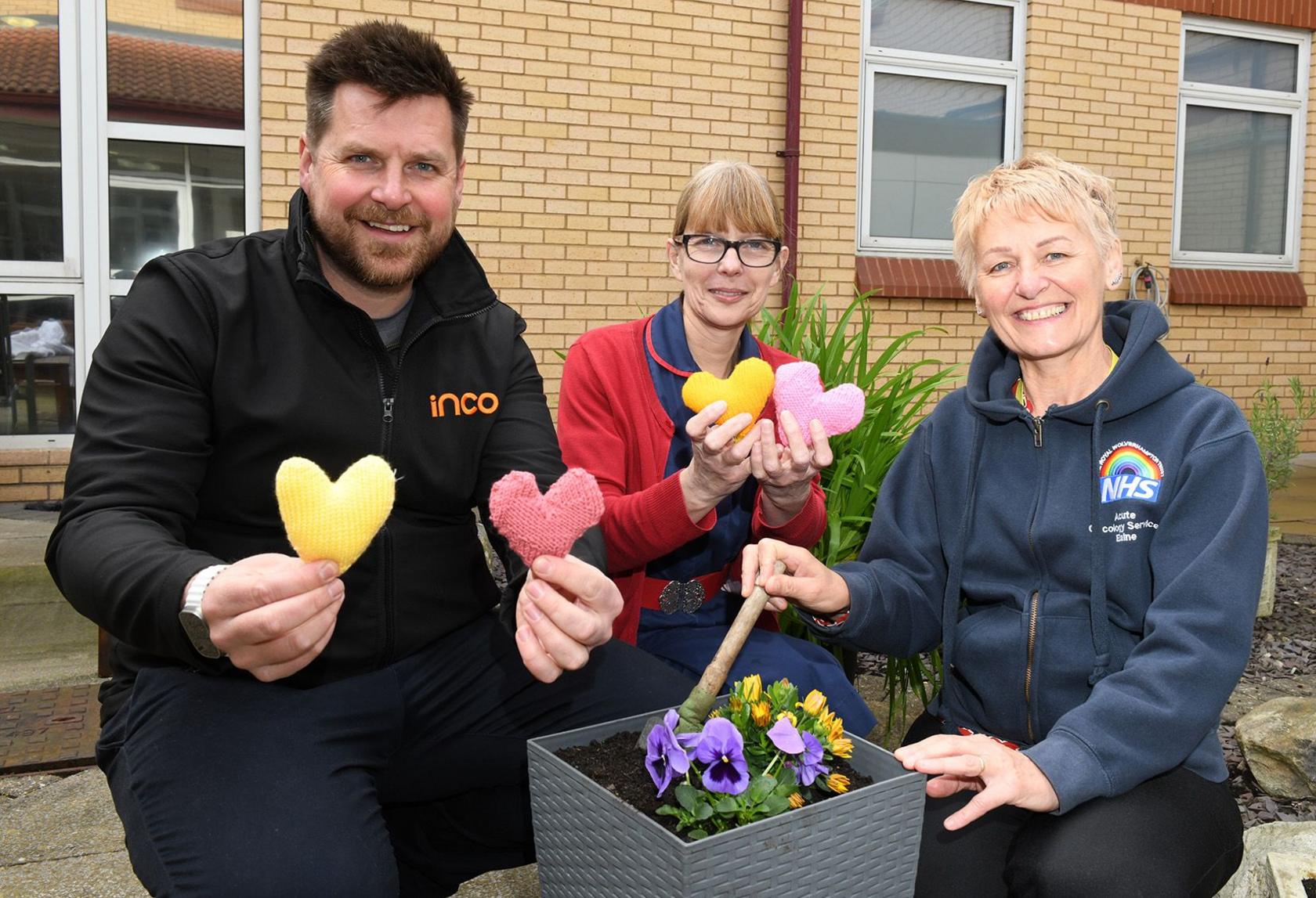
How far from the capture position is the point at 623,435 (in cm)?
259

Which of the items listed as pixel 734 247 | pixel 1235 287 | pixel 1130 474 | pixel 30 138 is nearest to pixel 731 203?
pixel 734 247

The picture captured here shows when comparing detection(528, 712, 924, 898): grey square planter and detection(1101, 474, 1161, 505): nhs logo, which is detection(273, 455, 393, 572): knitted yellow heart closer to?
detection(528, 712, 924, 898): grey square planter

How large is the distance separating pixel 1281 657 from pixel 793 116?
4075 millimetres

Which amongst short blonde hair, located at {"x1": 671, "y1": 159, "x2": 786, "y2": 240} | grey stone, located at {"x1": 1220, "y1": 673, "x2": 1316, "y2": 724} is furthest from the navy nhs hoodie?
grey stone, located at {"x1": 1220, "y1": 673, "x2": 1316, "y2": 724}

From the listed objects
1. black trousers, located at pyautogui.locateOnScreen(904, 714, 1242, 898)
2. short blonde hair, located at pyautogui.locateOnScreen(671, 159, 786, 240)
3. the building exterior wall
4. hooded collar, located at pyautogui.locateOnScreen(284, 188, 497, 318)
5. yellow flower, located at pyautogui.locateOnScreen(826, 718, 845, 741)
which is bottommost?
black trousers, located at pyautogui.locateOnScreen(904, 714, 1242, 898)

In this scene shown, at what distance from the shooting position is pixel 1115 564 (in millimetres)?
1890

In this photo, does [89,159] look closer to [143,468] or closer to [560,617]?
[143,468]

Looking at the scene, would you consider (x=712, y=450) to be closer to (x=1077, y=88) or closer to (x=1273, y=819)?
(x=1273, y=819)

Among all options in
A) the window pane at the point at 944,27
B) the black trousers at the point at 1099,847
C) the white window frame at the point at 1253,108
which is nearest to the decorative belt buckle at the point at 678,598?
the black trousers at the point at 1099,847

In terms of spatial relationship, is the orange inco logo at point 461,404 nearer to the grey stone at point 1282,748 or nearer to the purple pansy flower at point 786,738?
the purple pansy flower at point 786,738

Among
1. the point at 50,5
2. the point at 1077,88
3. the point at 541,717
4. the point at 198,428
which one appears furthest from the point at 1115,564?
the point at 1077,88

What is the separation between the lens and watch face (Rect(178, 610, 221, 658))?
60.6 inches

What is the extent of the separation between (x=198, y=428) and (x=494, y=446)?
57 centimetres

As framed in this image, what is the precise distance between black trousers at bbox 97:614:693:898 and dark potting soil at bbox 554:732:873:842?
437mm
